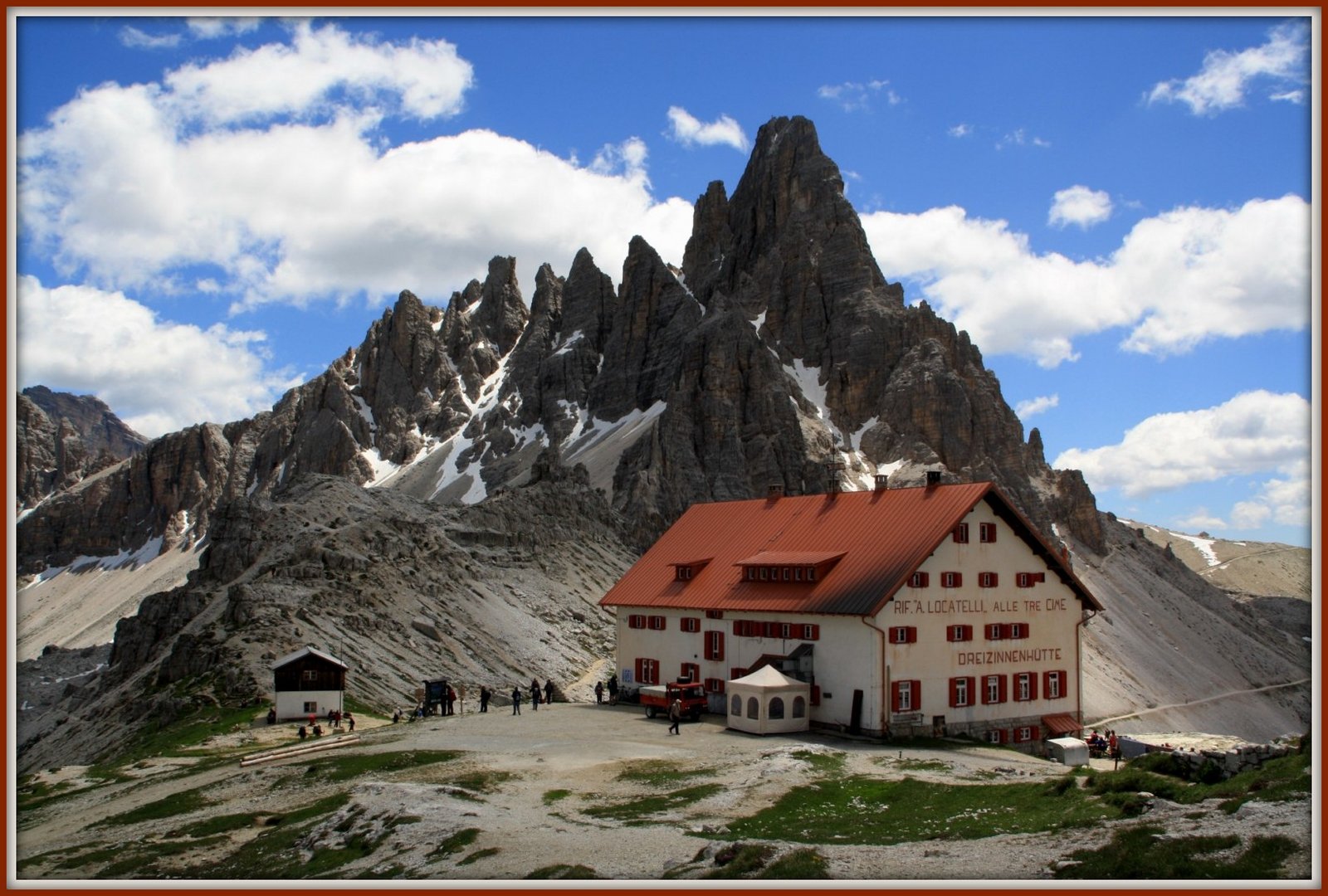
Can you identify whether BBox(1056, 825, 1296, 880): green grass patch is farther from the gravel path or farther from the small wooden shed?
the small wooden shed

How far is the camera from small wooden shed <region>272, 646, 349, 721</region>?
55781 mm

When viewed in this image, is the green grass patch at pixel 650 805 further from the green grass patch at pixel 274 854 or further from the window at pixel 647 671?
the window at pixel 647 671

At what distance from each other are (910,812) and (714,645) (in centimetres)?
2845

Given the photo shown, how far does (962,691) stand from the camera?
52.3 m

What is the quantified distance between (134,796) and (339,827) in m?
14.6

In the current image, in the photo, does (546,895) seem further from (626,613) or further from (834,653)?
(626,613)

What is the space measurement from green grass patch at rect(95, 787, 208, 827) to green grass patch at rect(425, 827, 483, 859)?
12806 mm

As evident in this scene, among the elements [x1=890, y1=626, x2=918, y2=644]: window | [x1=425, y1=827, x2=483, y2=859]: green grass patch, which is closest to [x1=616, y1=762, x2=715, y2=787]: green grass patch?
[x1=425, y1=827, x2=483, y2=859]: green grass patch

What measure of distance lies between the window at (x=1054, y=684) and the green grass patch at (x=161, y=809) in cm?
3819

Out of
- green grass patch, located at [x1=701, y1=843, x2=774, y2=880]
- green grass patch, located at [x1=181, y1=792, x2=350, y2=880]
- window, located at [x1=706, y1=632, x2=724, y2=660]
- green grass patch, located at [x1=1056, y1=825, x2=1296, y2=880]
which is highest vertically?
window, located at [x1=706, y1=632, x2=724, y2=660]

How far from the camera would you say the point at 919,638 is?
5088cm

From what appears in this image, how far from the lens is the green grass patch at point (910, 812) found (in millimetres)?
26078

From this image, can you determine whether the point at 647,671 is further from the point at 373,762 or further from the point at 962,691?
the point at 373,762

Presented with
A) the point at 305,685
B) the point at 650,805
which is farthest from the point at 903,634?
the point at 305,685
